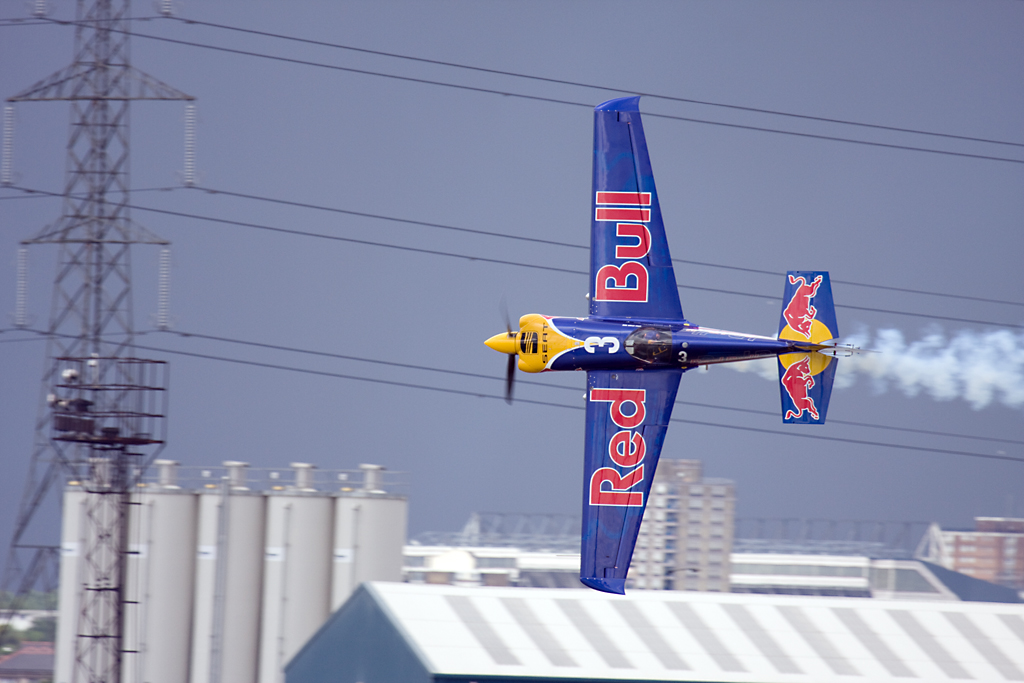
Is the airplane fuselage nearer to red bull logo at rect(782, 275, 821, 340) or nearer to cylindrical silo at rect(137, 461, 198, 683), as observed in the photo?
red bull logo at rect(782, 275, 821, 340)

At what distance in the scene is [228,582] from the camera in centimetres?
4912

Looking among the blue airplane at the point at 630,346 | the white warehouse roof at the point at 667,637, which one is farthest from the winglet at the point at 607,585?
the white warehouse roof at the point at 667,637

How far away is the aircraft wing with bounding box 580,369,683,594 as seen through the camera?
28.2 meters

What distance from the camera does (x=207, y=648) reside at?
48875 millimetres

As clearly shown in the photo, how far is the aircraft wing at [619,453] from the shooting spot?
2816 centimetres

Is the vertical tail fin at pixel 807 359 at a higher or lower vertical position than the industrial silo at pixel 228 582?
higher

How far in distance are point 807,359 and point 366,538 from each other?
24.9 m

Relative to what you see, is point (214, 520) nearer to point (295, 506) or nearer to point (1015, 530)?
point (295, 506)

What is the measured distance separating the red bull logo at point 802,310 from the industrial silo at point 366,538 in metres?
24.0

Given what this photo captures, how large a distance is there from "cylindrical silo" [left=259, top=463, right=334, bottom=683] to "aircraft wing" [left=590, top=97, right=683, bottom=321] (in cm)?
2362

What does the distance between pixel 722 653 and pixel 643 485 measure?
10935mm

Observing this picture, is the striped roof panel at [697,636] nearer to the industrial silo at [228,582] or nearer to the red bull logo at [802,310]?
the red bull logo at [802,310]

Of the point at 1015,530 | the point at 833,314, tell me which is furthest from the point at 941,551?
the point at 833,314

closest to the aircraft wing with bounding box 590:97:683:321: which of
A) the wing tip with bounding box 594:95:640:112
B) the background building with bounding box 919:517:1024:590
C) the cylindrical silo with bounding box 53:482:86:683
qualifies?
the wing tip with bounding box 594:95:640:112
